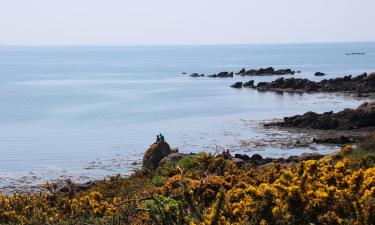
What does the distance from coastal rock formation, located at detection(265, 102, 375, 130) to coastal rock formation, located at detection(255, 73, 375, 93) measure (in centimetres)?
2670

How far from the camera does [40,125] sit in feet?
189

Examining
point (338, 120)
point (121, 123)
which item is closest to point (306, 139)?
point (338, 120)

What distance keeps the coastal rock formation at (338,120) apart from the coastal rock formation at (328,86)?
2670cm

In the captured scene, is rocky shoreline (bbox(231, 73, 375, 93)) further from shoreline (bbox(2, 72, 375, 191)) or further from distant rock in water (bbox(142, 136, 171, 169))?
distant rock in water (bbox(142, 136, 171, 169))

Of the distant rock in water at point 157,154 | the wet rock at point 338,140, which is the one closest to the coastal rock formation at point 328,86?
the wet rock at point 338,140

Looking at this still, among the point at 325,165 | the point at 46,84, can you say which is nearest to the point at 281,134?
the point at 325,165

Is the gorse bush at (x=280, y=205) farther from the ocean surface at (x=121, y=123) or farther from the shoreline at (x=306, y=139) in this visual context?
the shoreline at (x=306, y=139)

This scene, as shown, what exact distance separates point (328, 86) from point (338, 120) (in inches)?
1378

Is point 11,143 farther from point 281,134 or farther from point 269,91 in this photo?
point 269,91

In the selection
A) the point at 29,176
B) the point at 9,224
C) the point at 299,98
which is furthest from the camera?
the point at 299,98

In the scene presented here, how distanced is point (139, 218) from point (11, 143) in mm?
40492

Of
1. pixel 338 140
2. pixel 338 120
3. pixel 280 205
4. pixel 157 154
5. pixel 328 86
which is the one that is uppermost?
pixel 280 205

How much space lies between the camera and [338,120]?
1860 inches

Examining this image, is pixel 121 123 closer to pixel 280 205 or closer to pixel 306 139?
pixel 306 139
